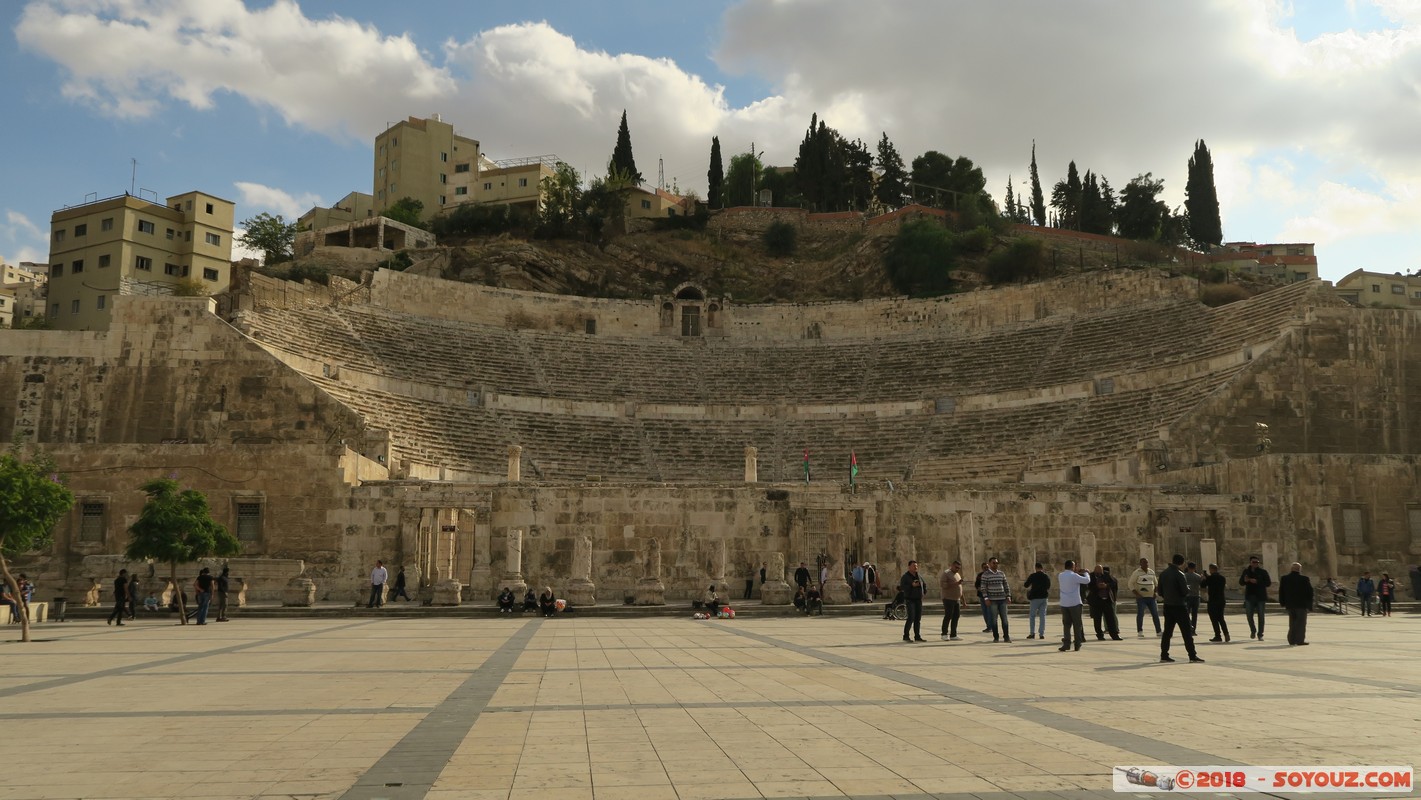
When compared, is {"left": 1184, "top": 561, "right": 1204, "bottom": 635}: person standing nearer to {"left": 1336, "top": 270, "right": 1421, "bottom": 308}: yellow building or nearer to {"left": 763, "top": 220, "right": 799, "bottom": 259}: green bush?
{"left": 763, "top": 220, "right": 799, "bottom": 259}: green bush

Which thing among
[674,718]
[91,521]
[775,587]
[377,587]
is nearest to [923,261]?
[775,587]

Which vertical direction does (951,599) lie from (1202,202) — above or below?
below

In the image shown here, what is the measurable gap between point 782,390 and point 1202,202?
4259 centimetres

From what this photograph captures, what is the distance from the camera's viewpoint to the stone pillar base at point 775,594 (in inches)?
969

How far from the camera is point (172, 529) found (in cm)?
2158

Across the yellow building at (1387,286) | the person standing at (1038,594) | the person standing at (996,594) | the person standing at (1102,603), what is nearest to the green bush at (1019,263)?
the yellow building at (1387,286)

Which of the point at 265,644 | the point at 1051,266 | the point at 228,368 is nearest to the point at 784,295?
the point at 1051,266

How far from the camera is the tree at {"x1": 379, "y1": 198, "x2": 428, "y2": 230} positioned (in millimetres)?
68500

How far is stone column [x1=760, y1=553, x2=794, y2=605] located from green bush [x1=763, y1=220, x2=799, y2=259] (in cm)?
4432

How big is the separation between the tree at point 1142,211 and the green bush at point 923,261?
52.9ft

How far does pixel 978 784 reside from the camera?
5.46 m

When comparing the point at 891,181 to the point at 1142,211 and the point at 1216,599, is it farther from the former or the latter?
the point at 1216,599

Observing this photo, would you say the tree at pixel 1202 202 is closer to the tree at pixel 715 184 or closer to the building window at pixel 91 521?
the tree at pixel 715 184

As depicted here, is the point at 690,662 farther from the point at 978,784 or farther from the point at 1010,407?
the point at 1010,407
